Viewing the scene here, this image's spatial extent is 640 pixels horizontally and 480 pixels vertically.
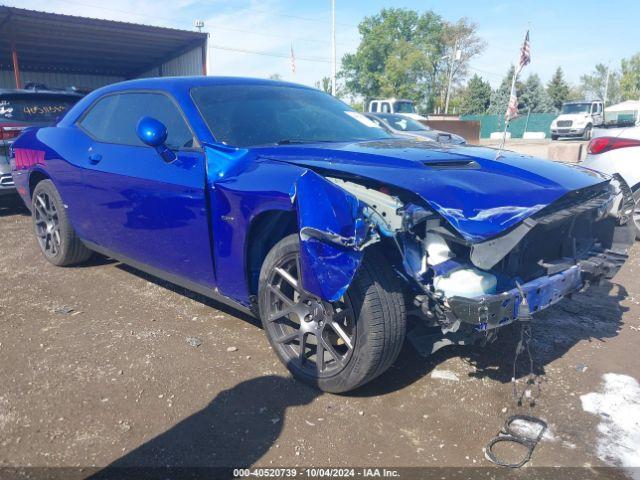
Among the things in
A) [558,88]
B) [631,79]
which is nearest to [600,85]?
[631,79]

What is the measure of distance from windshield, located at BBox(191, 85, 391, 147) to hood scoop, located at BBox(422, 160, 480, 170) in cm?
90

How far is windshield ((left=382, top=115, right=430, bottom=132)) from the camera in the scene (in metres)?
12.7

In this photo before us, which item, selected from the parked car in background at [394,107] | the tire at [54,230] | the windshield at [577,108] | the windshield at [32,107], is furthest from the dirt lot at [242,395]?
the windshield at [577,108]

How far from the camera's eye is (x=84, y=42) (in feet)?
59.9

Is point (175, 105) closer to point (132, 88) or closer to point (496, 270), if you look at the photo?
point (132, 88)

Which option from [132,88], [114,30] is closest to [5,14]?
[114,30]

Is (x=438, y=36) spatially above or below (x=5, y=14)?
above

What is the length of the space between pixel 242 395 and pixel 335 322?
2.11ft

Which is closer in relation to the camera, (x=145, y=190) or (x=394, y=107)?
(x=145, y=190)

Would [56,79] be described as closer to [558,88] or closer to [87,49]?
[87,49]

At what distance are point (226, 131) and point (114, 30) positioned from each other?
15698mm

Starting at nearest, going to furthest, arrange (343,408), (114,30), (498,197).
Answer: (498,197), (343,408), (114,30)

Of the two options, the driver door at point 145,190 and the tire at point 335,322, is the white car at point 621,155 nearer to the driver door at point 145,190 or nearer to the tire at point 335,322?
the tire at point 335,322

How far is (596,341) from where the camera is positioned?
343cm
